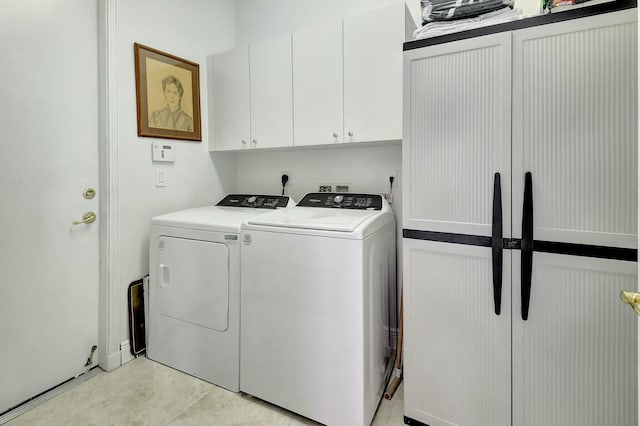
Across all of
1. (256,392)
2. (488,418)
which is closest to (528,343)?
(488,418)

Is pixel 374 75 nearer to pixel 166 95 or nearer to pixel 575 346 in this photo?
pixel 166 95

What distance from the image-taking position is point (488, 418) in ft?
4.67

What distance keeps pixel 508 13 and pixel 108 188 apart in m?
2.27

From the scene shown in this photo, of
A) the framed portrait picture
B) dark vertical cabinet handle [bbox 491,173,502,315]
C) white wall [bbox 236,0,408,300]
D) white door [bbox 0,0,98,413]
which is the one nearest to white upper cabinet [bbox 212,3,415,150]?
the framed portrait picture

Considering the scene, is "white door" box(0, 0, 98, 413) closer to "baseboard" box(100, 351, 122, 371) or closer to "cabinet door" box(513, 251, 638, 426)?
"baseboard" box(100, 351, 122, 371)

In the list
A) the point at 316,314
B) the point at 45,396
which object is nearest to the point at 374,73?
the point at 316,314

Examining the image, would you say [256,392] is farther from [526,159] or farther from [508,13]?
[508,13]

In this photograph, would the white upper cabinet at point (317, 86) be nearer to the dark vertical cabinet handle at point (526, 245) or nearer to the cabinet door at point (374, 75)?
the cabinet door at point (374, 75)

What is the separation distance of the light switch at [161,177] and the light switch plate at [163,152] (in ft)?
0.25

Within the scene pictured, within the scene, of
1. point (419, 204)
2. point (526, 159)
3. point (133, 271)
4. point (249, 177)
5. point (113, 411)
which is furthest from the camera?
point (249, 177)

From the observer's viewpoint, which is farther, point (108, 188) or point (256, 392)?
point (108, 188)

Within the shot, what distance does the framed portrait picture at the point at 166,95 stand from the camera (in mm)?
2168

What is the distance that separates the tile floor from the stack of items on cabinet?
6.14ft

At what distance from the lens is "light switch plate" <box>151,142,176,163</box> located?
2.26 meters
